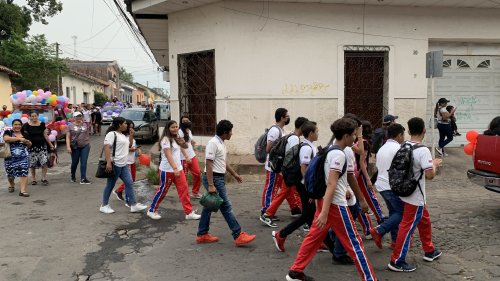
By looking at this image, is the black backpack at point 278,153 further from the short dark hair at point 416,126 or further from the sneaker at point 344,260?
the short dark hair at point 416,126

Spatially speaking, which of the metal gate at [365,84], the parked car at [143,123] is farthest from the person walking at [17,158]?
the parked car at [143,123]

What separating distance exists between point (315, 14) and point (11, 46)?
73.6ft

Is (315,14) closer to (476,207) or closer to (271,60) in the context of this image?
(271,60)

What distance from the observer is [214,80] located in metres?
11.4

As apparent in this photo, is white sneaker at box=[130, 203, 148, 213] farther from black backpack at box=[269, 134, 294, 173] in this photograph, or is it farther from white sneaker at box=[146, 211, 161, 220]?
black backpack at box=[269, 134, 294, 173]

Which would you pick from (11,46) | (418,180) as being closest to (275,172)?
(418,180)

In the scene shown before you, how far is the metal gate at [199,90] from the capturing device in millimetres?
11641

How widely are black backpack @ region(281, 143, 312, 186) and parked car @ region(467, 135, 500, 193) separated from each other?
9.57 feet

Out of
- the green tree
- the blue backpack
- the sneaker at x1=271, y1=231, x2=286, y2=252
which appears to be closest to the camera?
the blue backpack

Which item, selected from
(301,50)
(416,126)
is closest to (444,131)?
(301,50)

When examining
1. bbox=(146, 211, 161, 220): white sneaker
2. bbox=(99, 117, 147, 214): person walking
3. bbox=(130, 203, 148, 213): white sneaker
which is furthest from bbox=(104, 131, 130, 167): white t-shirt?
bbox=(146, 211, 161, 220): white sneaker

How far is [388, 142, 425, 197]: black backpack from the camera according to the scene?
4461 millimetres

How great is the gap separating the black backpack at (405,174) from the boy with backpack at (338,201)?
75cm

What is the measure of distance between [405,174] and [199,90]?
27.1 feet
